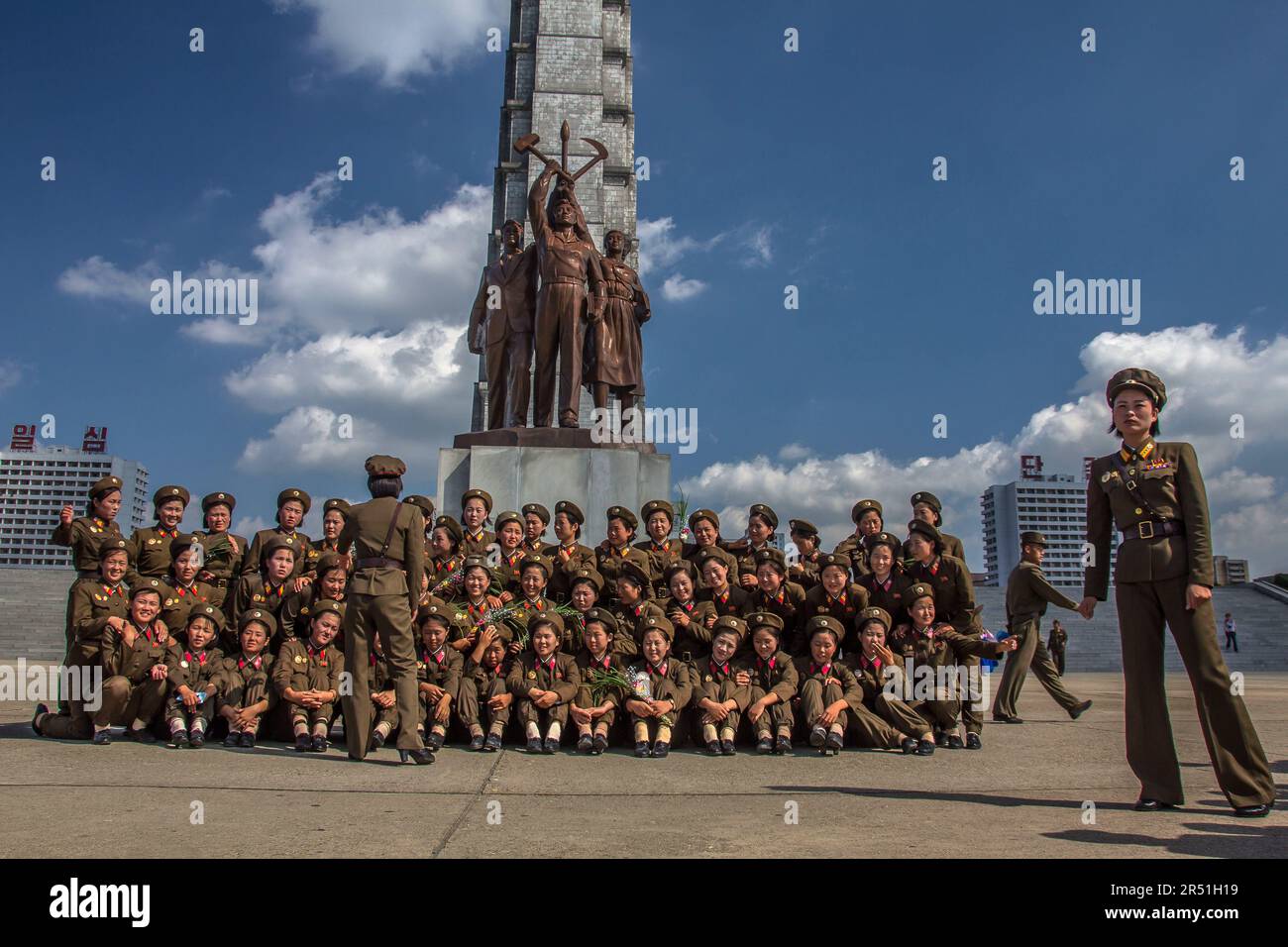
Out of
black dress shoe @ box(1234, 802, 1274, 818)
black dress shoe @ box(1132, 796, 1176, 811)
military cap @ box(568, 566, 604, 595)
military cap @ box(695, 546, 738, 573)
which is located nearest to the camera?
black dress shoe @ box(1234, 802, 1274, 818)

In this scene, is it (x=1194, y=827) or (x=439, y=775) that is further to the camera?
(x=439, y=775)

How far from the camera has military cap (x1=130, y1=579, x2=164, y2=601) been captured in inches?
275

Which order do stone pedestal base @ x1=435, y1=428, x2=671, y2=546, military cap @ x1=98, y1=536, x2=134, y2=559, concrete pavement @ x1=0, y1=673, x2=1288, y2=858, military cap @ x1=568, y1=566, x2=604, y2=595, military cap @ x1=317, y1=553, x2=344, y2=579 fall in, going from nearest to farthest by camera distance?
concrete pavement @ x1=0, y1=673, x2=1288, y2=858, military cap @ x1=98, y1=536, x2=134, y2=559, military cap @ x1=317, y1=553, x2=344, y2=579, military cap @ x1=568, y1=566, x2=604, y2=595, stone pedestal base @ x1=435, y1=428, x2=671, y2=546

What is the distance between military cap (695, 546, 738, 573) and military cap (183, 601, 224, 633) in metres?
3.60

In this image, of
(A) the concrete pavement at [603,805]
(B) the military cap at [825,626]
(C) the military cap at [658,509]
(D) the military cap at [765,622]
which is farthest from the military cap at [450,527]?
(B) the military cap at [825,626]

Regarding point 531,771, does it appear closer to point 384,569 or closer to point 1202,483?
point 384,569

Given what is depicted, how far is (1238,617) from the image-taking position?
2809cm

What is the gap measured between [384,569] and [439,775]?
1.38m

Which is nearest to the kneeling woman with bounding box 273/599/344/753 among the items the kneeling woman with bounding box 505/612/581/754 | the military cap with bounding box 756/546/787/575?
the kneeling woman with bounding box 505/612/581/754

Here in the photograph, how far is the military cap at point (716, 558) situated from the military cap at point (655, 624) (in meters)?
0.84

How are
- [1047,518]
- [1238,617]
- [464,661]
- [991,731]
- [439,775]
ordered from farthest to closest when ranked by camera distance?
[1047,518]
[1238,617]
[991,731]
[464,661]
[439,775]

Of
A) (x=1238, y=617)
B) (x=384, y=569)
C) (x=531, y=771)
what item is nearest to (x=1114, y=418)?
(x=531, y=771)

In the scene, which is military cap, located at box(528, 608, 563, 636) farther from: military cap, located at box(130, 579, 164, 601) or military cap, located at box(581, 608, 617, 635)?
military cap, located at box(130, 579, 164, 601)

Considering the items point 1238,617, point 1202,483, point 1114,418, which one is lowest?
point 1238,617
